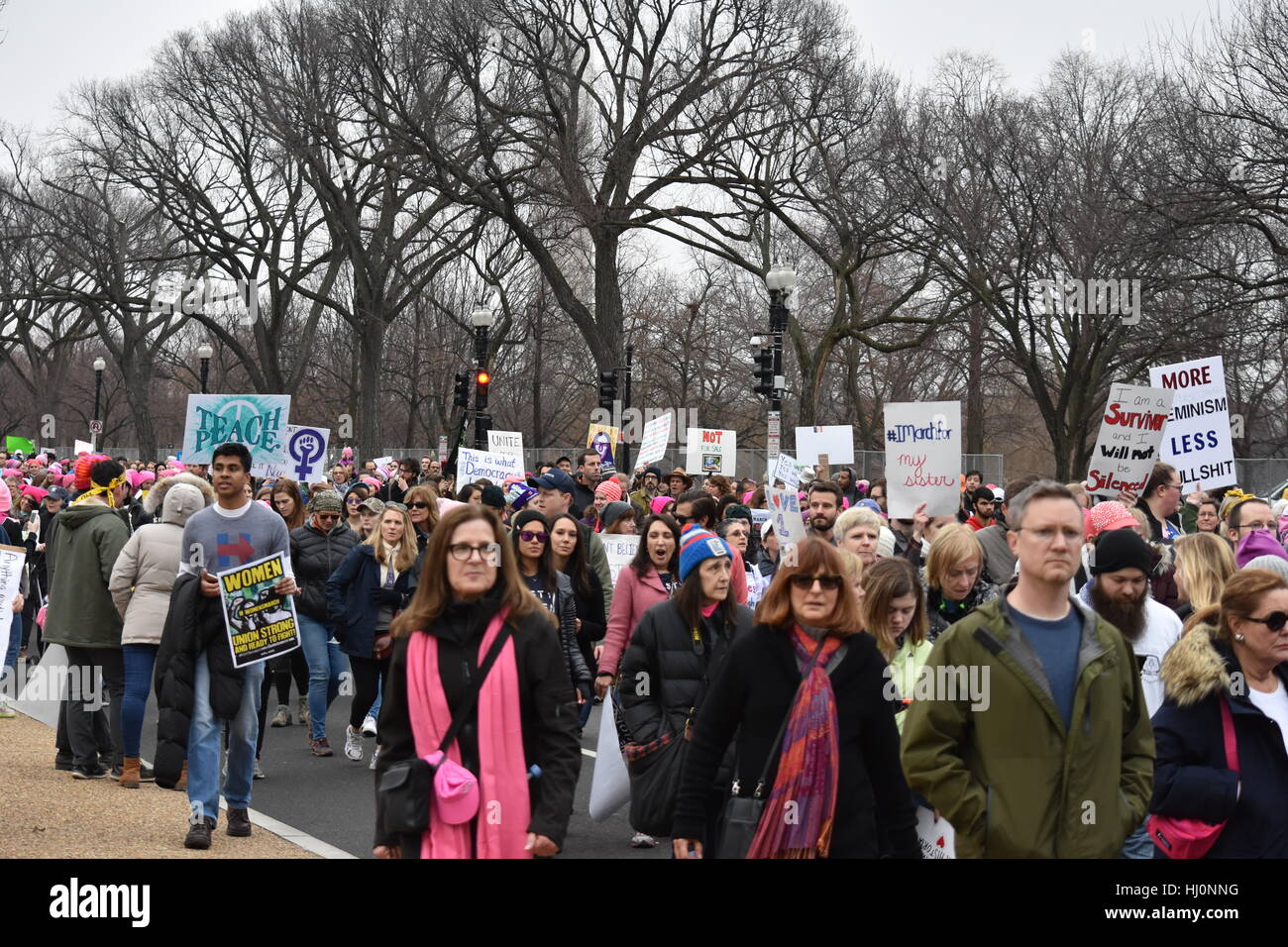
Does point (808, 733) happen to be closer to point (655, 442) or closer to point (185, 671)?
point (185, 671)

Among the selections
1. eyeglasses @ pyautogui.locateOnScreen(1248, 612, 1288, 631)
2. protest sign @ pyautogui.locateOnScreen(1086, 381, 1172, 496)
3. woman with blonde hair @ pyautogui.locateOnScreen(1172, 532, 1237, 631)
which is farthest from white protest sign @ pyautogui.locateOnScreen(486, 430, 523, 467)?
eyeglasses @ pyautogui.locateOnScreen(1248, 612, 1288, 631)

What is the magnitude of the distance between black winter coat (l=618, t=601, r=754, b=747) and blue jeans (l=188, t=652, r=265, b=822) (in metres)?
2.44

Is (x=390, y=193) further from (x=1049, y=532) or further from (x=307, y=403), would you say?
(x=1049, y=532)

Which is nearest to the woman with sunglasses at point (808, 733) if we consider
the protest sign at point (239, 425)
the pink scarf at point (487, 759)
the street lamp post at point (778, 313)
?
the pink scarf at point (487, 759)

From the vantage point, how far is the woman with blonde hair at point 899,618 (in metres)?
5.98

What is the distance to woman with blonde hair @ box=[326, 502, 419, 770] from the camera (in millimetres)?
10852

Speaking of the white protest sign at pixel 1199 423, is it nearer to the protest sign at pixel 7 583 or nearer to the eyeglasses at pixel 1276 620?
the eyeglasses at pixel 1276 620

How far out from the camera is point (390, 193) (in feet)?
137

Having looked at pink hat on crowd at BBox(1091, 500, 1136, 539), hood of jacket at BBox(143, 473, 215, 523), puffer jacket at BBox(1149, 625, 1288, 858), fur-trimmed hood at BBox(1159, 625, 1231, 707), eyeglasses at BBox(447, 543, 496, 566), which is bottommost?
puffer jacket at BBox(1149, 625, 1288, 858)

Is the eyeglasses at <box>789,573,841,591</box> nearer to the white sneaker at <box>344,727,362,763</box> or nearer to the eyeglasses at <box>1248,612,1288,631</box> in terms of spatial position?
the eyeglasses at <box>1248,612,1288,631</box>

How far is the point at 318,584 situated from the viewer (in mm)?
11547

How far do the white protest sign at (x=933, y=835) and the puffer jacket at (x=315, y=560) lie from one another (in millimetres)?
7063

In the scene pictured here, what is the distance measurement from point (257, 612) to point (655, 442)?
13491mm
